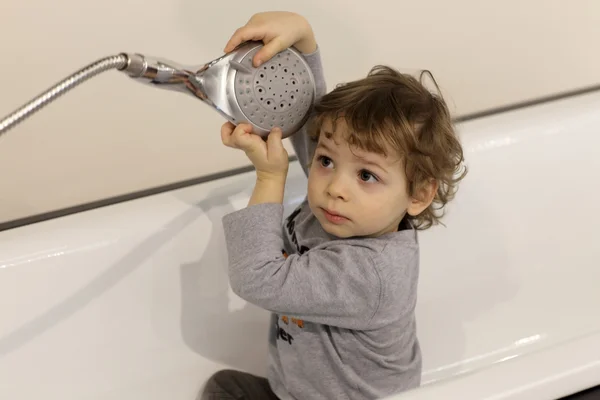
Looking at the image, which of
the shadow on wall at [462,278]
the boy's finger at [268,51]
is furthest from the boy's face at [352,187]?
the shadow on wall at [462,278]

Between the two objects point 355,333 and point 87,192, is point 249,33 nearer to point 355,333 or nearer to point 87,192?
point 355,333

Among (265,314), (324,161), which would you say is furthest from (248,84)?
(265,314)

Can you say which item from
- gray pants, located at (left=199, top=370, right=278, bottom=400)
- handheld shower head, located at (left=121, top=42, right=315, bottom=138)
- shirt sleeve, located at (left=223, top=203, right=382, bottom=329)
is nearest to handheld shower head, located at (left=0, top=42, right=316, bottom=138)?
handheld shower head, located at (left=121, top=42, right=315, bottom=138)

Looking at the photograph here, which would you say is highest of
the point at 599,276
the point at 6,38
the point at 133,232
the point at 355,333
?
the point at 6,38

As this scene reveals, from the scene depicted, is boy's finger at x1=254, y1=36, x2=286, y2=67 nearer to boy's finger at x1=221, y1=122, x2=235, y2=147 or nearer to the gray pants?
boy's finger at x1=221, y1=122, x2=235, y2=147

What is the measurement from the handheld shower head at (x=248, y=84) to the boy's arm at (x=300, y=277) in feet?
0.35

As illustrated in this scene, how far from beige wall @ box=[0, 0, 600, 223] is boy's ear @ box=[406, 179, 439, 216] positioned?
16.8 inches

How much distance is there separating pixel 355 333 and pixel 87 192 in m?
0.54

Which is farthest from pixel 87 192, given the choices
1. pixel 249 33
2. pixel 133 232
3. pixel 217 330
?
pixel 249 33

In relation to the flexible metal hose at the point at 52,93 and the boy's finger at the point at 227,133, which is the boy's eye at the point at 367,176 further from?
the flexible metal hose at the point at 52,93

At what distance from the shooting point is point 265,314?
1.07 meters

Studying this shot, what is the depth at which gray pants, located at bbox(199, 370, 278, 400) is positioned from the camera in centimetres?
90

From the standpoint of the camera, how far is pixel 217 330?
103cm

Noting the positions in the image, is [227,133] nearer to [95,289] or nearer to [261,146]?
[261,146]
